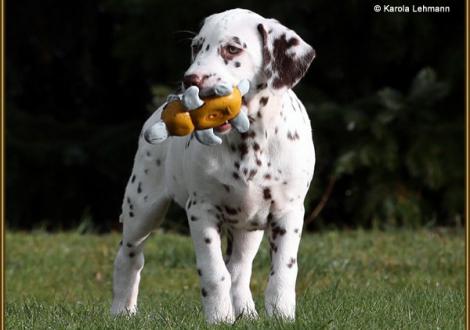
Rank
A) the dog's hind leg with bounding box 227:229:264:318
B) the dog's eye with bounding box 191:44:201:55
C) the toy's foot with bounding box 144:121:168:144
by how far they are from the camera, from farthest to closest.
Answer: the dog's hind leg with bounding box 227:229:264:318 < the dog's eye with bounding box 191:44:201:55 < the toy's foot with bounding box 144:121:168:144

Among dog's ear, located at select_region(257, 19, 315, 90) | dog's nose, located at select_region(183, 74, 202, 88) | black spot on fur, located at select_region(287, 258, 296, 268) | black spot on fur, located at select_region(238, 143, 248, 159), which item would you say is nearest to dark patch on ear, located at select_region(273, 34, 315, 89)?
dog's ear, located at select_region(257, 19, 315, 90)

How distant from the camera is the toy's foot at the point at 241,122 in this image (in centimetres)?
523

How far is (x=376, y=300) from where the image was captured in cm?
608

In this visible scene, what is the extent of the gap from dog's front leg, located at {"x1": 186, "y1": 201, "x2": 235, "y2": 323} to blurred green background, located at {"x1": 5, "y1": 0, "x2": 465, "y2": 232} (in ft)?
18.3

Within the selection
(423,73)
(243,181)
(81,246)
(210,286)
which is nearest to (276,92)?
(243,181)

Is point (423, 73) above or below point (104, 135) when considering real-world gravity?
above

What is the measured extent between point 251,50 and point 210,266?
3.67ft

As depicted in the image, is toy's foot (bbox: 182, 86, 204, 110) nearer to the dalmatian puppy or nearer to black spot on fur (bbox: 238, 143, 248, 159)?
the dalmatian puppy

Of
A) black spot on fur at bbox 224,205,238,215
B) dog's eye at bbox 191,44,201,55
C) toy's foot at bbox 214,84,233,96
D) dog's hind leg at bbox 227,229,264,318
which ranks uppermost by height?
dog's eye at bbox 191,44,201,55

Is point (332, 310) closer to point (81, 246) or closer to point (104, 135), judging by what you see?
point (81, 246)

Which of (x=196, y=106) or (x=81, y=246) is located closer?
(x=196, y=106)

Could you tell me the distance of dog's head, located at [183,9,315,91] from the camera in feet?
17.1

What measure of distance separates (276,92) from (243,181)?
0.48 meters

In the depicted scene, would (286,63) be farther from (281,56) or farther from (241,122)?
(241,122)
